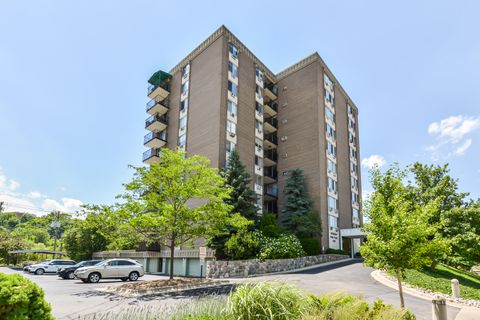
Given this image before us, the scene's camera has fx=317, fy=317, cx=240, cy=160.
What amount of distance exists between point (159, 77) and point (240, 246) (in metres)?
26.3

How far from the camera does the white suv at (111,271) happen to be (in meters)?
21.3

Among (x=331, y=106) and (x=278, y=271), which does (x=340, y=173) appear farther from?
(x=278, y=271)

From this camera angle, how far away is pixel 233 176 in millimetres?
29031

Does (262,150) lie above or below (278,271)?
above

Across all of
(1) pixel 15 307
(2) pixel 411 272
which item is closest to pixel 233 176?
(2) pixel 411 272

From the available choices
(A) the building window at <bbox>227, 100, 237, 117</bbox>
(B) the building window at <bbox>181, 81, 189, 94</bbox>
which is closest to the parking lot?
(A) the building window at <bbox>227, 100, 237, 117</bbox>

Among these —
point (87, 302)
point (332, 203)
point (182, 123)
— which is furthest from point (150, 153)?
point (87, 302)

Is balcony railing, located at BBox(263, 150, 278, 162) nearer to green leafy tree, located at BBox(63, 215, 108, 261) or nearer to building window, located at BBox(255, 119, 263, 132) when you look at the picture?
building window, located at BBox(255, 119, 263, 132)

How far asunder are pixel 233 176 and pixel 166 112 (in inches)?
674

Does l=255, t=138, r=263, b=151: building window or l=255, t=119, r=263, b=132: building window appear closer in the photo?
l=255, t=138, r=263, b=151: building window

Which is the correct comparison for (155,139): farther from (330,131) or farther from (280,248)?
(330,131)

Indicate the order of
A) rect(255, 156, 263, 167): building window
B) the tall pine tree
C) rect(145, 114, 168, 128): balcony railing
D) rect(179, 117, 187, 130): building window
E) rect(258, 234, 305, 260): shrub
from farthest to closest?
rect(145, 114, 168, 128): balcony railing < rect(255, 156, 263, 167): building window < rect(179, 117, 187, 130): building window < the tall pine tree < rect(258, 234, 305, 260): shrub

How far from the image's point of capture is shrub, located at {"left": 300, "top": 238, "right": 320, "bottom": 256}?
31094 mm

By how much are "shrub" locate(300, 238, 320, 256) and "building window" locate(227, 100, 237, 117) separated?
596 inches
